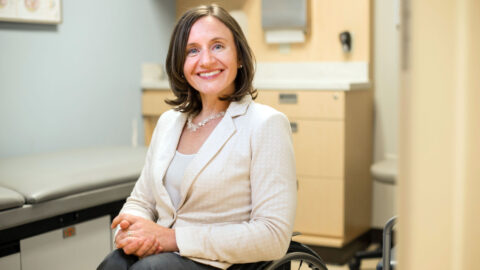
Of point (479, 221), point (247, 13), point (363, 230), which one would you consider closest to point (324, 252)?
point (363, 230)

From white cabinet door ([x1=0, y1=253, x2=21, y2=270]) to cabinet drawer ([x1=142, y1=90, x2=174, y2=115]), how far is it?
66.1 inches

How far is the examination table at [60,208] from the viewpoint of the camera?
6.68 ft

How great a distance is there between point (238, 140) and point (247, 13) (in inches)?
100

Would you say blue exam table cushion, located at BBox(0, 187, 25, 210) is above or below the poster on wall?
below

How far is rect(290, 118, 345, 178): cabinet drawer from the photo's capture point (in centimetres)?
312

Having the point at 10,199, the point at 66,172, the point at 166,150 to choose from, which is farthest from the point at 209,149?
the point at 66,172

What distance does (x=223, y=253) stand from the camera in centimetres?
138

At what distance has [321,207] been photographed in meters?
3.20

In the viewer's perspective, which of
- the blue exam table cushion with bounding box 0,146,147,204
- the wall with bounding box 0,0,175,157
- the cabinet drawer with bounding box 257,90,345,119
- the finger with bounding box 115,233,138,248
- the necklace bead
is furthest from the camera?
the cabinet drawer with bounding box 257,90,345,119

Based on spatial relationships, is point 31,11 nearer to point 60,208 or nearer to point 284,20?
point 60,208

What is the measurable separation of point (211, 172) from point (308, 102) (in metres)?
1.78

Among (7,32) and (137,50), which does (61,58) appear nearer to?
(7,32)

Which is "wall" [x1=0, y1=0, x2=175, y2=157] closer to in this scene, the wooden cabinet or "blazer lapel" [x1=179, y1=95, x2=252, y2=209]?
the wooden cabinet

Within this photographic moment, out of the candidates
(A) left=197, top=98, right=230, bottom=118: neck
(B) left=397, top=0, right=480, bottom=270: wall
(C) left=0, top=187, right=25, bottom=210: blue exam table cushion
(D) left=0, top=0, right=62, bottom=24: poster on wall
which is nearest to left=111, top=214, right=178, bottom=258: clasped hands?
(A) left=197, top=98, right=230, bottom=118: neck
